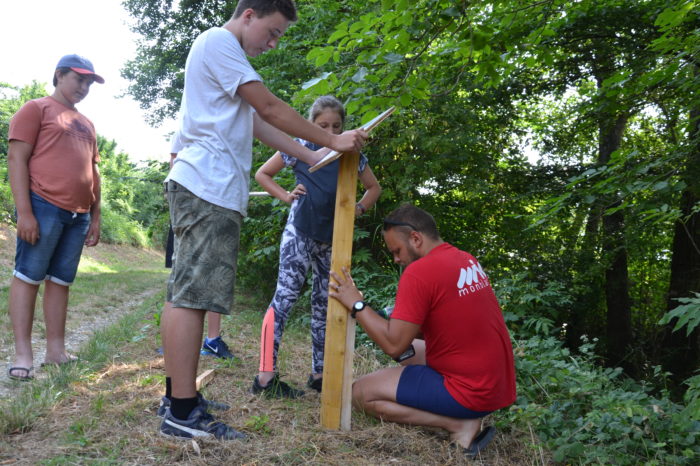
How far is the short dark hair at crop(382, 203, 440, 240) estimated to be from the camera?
Result: 2.58m

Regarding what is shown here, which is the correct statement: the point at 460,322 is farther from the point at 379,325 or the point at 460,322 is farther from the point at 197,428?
the point at 197,428

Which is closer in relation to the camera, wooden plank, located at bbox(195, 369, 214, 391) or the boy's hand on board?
the boy's hand on board

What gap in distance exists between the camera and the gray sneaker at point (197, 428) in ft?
7.32

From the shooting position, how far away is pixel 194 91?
2299mm

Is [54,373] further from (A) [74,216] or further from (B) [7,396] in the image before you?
(A) [74,216]

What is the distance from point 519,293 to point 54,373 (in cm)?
383

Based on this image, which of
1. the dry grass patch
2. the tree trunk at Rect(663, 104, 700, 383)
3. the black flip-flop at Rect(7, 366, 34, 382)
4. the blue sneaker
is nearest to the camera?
the dry grass patch

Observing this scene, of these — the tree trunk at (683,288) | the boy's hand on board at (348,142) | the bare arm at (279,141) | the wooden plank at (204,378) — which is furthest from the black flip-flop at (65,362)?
the tree trunk at (683,288)

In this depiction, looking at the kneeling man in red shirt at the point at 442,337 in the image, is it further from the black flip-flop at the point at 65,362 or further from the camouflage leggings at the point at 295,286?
the black flip-flop at the point at 65,362

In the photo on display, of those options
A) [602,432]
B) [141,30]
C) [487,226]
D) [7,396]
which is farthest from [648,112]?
[141,30]

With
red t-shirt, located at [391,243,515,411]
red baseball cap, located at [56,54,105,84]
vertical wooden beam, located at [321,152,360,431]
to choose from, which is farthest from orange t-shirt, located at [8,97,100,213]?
red t-shirt, located at [391,243,515,411]

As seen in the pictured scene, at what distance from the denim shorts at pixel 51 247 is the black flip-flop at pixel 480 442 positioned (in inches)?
111

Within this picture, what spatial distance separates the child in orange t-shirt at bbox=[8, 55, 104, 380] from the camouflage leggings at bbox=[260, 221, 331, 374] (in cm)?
156

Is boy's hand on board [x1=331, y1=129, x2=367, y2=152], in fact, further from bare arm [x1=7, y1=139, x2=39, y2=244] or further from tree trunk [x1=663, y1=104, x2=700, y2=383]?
tree trunk [x1=663, y1=104, x2=700, y2=383]
